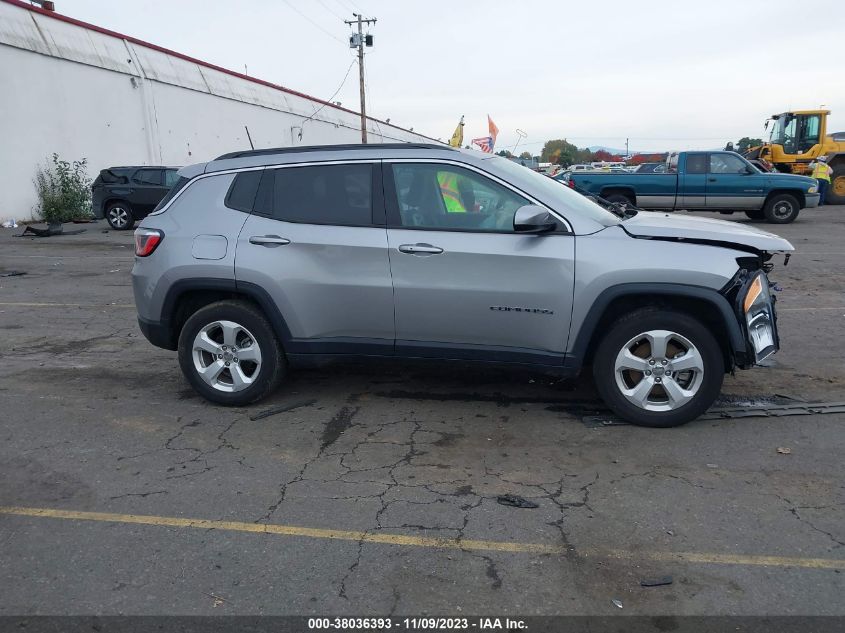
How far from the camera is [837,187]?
80.5 ft

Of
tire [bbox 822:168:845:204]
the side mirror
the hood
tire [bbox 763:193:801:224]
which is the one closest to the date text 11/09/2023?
the side mirror

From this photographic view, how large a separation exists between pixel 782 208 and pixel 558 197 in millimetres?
16029

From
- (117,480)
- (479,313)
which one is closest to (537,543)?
(479,313)

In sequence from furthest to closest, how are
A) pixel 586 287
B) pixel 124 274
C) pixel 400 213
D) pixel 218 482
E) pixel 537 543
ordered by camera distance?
pixel 124 274, pixel 400 213, pixel 586 287, pixel 218 482, pixel 537 543

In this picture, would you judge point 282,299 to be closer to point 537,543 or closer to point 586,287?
point 586,287

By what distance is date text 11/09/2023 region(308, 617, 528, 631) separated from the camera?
2.71 m

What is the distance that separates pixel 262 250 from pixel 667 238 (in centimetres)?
280

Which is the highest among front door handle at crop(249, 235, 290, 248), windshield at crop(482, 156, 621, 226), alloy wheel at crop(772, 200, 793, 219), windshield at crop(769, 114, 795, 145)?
windshield at crop(769, 114, 795, 145)

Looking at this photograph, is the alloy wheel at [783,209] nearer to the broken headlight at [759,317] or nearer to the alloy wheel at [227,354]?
the broken headlight at [759,317]

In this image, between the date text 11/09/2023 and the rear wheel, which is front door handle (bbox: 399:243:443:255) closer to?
the date text 11/09/2023

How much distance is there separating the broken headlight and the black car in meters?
17.6

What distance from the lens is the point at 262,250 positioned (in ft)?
15.9

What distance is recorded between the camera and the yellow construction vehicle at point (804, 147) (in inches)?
917

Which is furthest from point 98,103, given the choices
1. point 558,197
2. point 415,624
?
point 415,624
